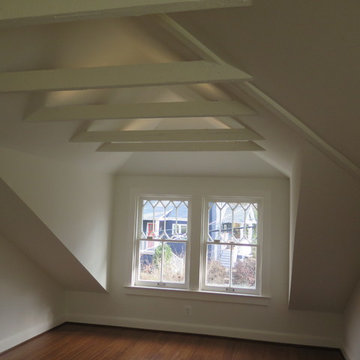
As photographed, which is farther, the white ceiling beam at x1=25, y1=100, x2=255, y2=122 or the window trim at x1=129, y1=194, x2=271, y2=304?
the window trim at x1=129, y1=194, x2=271, y2=304

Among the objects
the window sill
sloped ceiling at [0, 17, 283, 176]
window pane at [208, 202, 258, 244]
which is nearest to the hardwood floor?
the window sill

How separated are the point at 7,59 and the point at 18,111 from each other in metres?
0.62

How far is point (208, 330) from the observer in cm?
516

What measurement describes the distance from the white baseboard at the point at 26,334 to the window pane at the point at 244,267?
2423 mm

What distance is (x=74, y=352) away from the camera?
4430 mm

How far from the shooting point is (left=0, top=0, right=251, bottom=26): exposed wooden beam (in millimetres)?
1285

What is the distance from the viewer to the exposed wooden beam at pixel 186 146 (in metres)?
4.12

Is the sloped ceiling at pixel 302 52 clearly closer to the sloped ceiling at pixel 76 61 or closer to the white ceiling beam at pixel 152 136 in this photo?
the sloped ceiling at pixel 76 61

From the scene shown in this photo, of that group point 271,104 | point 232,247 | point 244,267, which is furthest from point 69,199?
point 271,104

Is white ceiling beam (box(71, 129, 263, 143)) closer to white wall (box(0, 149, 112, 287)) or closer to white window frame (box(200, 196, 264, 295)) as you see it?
white wall (box(0, 149, 112, 287))

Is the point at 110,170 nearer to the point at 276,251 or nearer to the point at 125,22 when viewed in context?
the point at 276,251

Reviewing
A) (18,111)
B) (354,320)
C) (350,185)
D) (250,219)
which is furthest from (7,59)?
(354,320)

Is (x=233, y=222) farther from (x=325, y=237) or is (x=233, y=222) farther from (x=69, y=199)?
(x=69, y=199)

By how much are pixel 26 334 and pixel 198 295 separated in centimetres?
213
